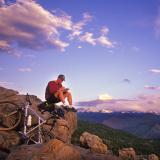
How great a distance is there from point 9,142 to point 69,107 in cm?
422

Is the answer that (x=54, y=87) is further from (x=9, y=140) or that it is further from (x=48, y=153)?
(x=48, y=153)

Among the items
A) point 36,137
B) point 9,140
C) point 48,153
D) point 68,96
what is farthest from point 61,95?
point 48,153

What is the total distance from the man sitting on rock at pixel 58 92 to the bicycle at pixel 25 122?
1383 mm

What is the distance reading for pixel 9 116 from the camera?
759 inches

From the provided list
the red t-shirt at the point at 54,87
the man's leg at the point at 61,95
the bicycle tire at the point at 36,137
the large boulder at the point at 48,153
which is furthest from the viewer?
the red t-shirt at the point at 54,87

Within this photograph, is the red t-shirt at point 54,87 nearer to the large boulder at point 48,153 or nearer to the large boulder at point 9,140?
the large boulder at point 9,140

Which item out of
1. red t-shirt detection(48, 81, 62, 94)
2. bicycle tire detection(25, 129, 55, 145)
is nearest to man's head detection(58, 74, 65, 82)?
red t-shirt detection(48, 81, 62, 94)

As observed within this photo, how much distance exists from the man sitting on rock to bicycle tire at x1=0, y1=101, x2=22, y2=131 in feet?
6.73

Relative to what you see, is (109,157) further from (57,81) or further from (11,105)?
(11,105)

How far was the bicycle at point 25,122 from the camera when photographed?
57.9ft

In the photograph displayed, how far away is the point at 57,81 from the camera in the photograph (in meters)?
19.5

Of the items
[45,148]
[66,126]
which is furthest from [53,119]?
[45,148]

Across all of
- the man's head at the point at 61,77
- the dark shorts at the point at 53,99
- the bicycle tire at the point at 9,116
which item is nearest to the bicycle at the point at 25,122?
the bicycle tire at the point at 9,116

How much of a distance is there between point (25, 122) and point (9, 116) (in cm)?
200
